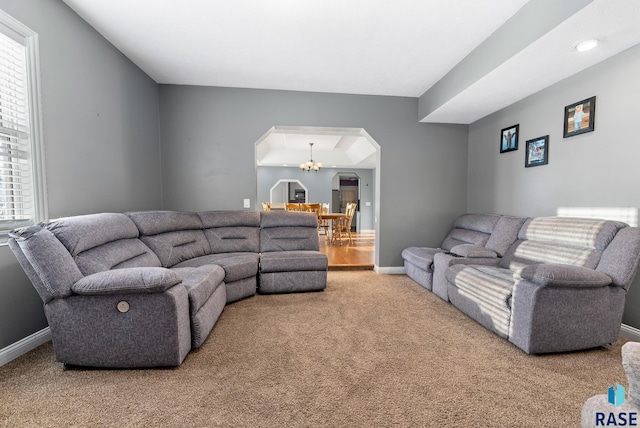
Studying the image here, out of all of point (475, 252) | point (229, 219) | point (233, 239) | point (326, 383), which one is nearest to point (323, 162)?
point (229, 219)

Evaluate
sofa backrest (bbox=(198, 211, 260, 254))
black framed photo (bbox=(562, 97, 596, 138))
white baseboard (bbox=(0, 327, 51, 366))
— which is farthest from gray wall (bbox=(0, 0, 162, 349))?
black framed photo (bbox=(562, 97, 596, 138))

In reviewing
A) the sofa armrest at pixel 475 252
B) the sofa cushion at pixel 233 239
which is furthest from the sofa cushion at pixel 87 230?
the sofa armrest at pixel 475 252

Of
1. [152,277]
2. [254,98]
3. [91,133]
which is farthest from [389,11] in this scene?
[91,133]

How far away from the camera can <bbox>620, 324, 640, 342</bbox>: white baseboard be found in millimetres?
2093

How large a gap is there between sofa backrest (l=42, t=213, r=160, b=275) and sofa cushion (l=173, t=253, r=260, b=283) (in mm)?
399

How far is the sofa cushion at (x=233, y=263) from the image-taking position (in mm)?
2721

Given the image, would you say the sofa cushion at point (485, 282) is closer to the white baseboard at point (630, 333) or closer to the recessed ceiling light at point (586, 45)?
the white baseboard at point (630, 333)

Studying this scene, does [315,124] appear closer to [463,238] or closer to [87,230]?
[463,238]

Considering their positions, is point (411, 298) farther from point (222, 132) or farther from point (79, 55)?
point (79, 55)

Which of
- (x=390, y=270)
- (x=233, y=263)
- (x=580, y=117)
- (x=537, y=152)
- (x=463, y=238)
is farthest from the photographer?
(x=390, y=270)

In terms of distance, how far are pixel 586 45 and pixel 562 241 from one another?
1573 mm

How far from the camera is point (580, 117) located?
2.52 meters

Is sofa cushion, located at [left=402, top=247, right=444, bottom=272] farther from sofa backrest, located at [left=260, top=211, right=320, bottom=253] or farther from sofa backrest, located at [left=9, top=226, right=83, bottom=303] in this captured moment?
sofa backrest, located at [left=9, top=226, right=83, bottom=303]

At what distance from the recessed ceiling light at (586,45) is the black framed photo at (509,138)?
48.9 inches
